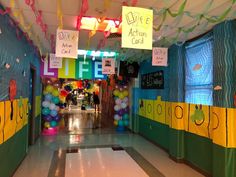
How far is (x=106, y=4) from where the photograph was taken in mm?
2715

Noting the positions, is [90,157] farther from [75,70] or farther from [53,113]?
[75,70]

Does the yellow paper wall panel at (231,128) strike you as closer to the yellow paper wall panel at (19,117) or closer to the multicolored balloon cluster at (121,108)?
the yellow paper wall panel at (19,117)

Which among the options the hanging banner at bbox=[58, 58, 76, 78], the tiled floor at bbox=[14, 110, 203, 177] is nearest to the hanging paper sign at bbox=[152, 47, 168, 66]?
the tiled floor at bbox=[14, 110, 203, 177]

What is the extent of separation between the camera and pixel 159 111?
5.80 meters

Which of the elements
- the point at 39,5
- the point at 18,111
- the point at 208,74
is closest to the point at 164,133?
the point at 208,74

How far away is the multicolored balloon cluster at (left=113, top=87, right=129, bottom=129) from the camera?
25.7 ft

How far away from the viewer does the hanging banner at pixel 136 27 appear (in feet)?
7.81

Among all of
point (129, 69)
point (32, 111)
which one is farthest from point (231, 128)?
point (32, 111)

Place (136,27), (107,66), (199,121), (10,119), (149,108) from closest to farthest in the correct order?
(136,27) < (10,119) < (199,121) < (107,66) < (149,108)

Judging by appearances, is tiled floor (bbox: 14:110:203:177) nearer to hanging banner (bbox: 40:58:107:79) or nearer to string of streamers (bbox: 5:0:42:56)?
hanging banner (bbox: 40:58:107:79)

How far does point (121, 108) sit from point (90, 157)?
3298mm

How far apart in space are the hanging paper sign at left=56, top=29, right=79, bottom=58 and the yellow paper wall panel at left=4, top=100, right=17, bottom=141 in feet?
3.69

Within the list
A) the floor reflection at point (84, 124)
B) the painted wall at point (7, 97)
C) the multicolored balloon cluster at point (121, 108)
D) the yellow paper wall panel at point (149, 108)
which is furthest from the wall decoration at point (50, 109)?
the yellow paper wall panel at point (149, 108)

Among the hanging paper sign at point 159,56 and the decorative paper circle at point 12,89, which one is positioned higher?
the hanging paper sign at point 159,56
